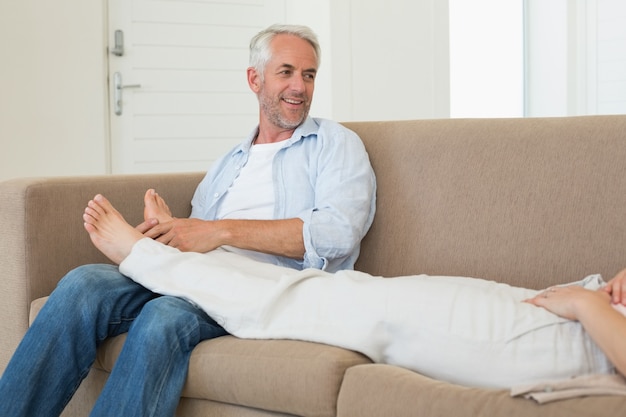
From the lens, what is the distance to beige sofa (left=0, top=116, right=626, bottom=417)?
5.29 ft

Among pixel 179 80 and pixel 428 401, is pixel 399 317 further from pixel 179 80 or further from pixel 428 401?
pixel 179 80

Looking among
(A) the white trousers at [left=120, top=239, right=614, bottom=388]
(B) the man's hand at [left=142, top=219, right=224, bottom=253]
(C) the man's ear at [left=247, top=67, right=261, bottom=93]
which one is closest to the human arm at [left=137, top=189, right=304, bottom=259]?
(B) the man's hand at [left=142, top=219, right=224, bottom=253]

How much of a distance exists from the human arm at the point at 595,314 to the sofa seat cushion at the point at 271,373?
0.36m

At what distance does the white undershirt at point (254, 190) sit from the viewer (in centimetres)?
237

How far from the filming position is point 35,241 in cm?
219

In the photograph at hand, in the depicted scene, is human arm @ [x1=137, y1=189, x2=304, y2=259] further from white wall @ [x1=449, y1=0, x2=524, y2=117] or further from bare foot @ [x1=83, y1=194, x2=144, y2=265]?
white wall @ [x1=449, y1=0, x2=524, y2=117]

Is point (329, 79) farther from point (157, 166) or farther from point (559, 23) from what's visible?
point (559, 23)

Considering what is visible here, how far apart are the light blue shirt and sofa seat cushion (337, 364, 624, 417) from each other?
2.08 ft

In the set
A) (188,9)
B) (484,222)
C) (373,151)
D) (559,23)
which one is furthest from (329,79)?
(484,222)

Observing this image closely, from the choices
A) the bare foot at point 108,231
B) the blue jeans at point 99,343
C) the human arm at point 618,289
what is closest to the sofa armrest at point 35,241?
the bare foot at point 108,231

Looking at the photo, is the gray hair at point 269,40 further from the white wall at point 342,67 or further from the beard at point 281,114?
the white wall at point 342,67

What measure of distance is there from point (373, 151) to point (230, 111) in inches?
105

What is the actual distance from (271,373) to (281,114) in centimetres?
99

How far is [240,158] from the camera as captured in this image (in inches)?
99.0
